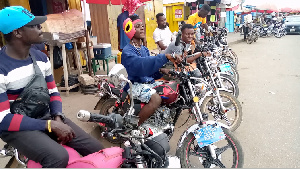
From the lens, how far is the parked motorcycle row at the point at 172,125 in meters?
1.73

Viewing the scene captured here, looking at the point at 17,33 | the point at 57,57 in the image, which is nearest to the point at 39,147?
the point at 17,33

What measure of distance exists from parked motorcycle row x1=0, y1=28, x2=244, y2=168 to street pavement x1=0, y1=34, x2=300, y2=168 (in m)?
0.35

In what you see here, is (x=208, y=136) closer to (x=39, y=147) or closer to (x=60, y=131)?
(x=60, y=131)

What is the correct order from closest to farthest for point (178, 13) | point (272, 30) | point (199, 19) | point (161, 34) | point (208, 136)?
point (208, 136) → point (161, 34) → point (199, 19) → point (178, 13) → point (272, 30)

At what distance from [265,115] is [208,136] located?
255 cm

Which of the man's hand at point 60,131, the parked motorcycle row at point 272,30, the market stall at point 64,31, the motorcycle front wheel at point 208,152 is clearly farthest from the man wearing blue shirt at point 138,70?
the parked motorcycle row at point 272,30

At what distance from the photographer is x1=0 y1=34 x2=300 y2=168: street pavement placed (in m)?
3.31

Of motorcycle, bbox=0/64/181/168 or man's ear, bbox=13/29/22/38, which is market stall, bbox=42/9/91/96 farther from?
motorcycle, bbox=0/64/181/168

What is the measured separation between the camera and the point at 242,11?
2692cm

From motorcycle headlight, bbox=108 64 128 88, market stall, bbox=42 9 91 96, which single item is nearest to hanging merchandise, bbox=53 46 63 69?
market stall, bbox=42 9 91 96

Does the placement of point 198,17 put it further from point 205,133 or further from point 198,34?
point 205,133

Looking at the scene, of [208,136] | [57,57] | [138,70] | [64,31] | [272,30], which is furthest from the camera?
[272,30]

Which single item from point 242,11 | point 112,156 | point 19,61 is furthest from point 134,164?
point 242,11

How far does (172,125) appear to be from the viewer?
10.7ft
